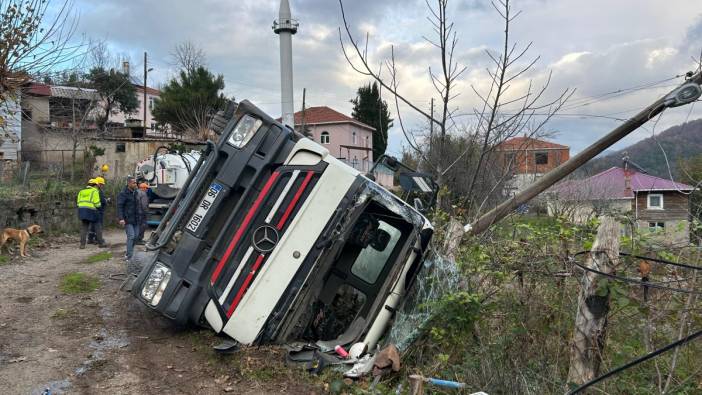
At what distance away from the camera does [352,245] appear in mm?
5648

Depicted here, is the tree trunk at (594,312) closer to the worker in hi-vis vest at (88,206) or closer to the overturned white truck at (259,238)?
the overturned white truck at (259,238)

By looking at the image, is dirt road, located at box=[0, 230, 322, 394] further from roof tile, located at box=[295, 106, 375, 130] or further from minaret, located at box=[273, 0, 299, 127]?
roof tile, located at box=[295, 106, 375, 130]

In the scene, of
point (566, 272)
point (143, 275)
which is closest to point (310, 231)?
point (143, 275)

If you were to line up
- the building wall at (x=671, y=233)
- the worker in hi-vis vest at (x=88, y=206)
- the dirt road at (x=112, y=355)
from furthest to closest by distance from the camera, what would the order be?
the worker in hi-vis vest at (x=88, y=206) < the dirt road at (x=112, y=355) < the building wall at (x=671, y=233)

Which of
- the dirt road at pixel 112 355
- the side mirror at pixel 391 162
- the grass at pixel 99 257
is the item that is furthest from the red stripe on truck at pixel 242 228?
the grass at pixel 99 257

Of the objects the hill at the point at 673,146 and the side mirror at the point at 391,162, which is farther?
the side mirror at the point at 391,162

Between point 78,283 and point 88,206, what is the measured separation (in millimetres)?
4215

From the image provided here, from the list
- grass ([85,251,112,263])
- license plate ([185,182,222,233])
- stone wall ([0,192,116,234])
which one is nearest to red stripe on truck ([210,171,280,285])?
license plate ([185,182,222,233])

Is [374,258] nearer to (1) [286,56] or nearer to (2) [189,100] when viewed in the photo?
(1) [286,56]

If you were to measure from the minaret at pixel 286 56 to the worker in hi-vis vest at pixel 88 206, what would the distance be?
4538mm

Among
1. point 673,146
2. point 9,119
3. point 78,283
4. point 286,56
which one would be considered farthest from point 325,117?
point 673,146

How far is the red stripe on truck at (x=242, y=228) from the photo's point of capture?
185 inches

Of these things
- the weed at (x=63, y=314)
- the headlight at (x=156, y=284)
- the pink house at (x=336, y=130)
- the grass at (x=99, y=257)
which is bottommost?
the weed at (x=63, y=314)

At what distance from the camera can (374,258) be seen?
5.64m
